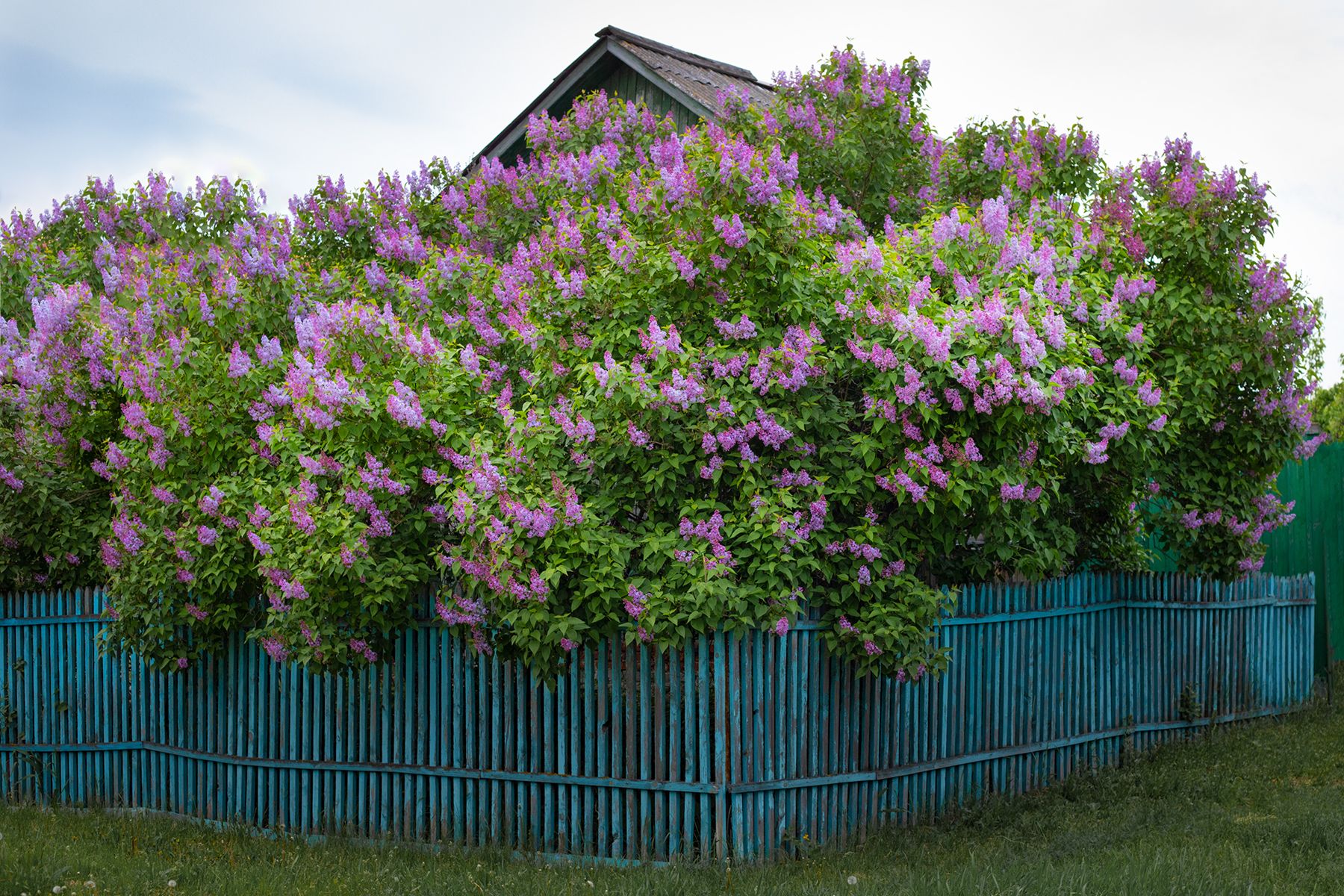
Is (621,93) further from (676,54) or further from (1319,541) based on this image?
(1319,541)

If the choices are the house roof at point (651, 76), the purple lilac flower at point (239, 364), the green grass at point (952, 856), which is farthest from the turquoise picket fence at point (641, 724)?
the house roof at point (651, 76)

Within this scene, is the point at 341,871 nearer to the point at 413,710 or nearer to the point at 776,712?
the point at 413,710

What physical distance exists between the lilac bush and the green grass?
→ 1.21 meters

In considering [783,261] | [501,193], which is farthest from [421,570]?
[501,193]

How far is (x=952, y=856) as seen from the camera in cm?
697

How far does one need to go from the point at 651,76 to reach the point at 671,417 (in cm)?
874

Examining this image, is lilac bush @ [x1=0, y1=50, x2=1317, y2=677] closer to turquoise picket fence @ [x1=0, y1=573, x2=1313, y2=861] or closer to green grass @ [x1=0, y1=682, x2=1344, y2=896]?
turquoise picket fence @ [x1=0, y1=573, x2=1313, y2=861]

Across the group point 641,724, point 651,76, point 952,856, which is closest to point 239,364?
point 641,724

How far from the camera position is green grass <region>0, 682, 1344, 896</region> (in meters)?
6.16

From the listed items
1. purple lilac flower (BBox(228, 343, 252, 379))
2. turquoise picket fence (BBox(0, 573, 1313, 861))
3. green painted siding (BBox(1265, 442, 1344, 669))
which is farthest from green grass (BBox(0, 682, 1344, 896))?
green painted siding (BBox(1265, 442, 1344, 669))

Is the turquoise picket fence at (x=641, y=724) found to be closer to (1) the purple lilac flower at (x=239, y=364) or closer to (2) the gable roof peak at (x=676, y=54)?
(1) the purple lilac flower at (x=239, y=364)

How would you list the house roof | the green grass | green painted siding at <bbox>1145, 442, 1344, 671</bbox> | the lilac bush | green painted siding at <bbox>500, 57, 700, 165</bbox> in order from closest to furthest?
1. the green grass
2. the lilac bush
3. green painted siding at <bbox>1145, 442, 1344, 671</bbox>
4. the house roof
5. green painted siding at <bbox>500, 57, 700, 165</bbox>

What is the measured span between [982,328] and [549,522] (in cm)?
264

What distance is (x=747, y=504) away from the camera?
281 inches
